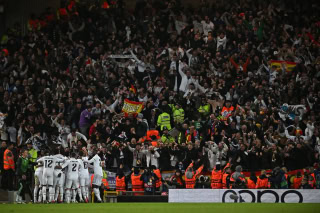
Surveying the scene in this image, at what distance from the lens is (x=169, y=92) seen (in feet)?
97.0

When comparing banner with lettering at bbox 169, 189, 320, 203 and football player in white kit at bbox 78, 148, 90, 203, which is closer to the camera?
banner with lettering at bbox 169, 189, 320, 203

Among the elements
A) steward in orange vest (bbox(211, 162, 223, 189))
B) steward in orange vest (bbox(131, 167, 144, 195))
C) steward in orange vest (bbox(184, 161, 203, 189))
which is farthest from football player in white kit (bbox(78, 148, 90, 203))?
steward in orange vest (bbox(211, 162, 223, 189))

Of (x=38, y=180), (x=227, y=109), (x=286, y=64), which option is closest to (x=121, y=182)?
(x=38, y=180)

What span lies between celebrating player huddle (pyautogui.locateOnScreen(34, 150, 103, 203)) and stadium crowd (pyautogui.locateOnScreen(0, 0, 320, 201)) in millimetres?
345

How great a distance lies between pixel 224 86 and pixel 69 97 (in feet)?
21.9

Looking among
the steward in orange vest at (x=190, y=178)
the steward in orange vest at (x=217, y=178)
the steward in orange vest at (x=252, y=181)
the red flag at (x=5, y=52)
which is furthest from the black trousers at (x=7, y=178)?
the steward in orange vest at (x=252, y=181)

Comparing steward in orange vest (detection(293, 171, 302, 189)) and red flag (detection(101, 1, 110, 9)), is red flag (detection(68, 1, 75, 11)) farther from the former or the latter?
steward in orange vest (detection(293, 171, 302, 189))

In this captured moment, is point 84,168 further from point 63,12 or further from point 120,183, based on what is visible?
point 63,12

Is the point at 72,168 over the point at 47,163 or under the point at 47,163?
under

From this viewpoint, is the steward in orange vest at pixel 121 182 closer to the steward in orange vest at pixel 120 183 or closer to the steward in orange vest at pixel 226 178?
the steward in orange vest at pixel 120 183

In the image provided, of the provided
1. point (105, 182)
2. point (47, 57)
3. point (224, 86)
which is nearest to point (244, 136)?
point (224, 86)

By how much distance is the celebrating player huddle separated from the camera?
25.2m

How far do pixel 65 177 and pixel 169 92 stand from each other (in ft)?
20.6

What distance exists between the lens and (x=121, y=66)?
3206 cm
